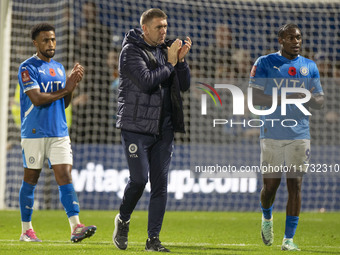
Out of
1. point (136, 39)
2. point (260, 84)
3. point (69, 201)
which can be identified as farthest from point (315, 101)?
point (69, 201)

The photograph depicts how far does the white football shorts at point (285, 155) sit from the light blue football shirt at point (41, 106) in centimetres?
176

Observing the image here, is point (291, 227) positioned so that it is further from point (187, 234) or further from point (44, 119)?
point (44, 119)

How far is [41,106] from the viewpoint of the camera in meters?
6.25

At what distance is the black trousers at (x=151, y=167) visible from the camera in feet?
18.0

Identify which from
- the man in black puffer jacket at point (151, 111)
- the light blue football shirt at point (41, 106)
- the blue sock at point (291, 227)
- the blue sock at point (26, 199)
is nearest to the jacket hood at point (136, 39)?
the man in black puffer jacket at point (151, 111)

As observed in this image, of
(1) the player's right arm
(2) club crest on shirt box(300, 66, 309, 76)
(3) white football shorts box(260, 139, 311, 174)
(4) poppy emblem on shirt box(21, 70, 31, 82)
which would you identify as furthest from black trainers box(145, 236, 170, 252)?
(2) club crest on shirt box(300, 66, 309, 76)

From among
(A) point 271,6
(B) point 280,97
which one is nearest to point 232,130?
(A) point 271,6

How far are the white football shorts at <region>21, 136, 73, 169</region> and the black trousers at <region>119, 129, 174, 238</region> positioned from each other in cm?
87

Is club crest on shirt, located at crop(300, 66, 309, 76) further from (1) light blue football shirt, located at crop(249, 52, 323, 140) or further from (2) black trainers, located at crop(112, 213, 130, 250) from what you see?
(2) black trainers, located at crop(112, 213, 130, 250)

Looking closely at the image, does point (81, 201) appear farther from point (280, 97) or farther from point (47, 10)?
point (280, 97)

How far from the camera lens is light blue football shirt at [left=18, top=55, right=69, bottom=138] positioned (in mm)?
6191

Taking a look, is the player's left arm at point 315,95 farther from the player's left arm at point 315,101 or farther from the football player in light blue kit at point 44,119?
the football player in light blue kit at point 44,119

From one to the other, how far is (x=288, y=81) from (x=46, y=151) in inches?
84.8

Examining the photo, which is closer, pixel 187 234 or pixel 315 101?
pixel 315 101
